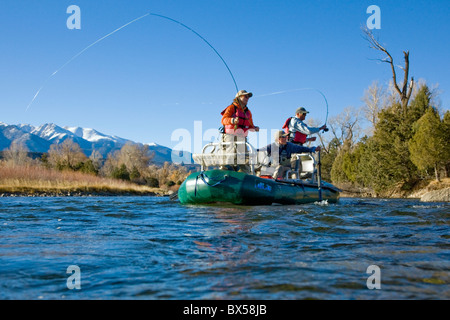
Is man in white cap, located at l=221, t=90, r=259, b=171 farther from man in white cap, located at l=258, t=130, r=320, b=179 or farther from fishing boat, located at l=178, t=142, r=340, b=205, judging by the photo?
man in white cap, located at l=258, t=130, r=320, b=179

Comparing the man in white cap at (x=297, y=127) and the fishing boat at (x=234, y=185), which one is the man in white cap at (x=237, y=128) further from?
the man in white cap at (x=297, y=127)

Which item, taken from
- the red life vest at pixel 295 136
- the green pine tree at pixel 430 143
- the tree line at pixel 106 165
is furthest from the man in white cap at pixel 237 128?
the tree line at pixel 106 165

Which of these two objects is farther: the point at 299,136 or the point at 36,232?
the point at 299,136

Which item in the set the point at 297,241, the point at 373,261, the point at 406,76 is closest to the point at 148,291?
the point at 373,261

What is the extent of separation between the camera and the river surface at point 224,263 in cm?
254

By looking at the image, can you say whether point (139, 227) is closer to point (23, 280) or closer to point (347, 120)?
point (23, 280)

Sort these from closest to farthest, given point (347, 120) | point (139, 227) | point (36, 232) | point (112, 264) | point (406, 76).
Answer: point (112, 264) < point (36, 232) < point (139, 227) < point (406, 76) < point (347, 120)

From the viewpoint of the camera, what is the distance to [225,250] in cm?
380

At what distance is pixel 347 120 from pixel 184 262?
169ft

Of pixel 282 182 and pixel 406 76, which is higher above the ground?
pixel 406 76

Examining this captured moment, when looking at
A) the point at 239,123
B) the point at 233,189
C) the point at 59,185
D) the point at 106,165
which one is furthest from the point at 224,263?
the point at 106,165

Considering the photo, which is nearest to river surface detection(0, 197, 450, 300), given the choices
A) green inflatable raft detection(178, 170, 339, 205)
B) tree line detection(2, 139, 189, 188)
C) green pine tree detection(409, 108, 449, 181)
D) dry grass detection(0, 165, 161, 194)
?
green inflatable raft detection(178, 170, 339, 205)

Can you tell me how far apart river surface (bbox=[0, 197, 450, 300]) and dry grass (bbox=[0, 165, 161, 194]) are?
23.1m

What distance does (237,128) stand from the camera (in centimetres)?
954
